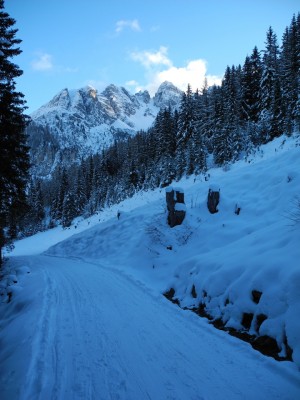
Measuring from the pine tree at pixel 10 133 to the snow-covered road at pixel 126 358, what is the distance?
8.01 metres

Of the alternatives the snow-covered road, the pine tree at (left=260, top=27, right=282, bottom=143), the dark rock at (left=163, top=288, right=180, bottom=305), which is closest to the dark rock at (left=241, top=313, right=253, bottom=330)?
the snow-covered road

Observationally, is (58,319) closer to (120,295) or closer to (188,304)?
→ (120,295)

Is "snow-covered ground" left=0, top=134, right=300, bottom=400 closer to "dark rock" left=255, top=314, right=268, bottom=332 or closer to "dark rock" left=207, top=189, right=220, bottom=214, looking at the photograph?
"dark rock" left=255, top=314, right=268, bottom=332

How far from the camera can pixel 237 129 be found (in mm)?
32094

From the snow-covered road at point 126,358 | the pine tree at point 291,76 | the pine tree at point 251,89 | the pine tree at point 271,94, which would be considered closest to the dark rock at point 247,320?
the snow-covered road at point 126,358

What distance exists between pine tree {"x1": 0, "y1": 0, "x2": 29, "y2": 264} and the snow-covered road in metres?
8.01

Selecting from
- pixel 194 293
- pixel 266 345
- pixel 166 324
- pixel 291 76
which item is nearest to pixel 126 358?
pixel 166 324

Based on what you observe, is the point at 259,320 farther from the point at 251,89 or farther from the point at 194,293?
the point at 251,89

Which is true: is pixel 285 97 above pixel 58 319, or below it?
above

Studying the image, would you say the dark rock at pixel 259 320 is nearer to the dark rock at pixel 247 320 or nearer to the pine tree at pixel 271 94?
the dark rock at pixel 247 320

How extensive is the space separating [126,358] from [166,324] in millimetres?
1722

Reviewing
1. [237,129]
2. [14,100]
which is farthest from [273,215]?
[237,129]

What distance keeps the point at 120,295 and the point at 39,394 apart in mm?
4786

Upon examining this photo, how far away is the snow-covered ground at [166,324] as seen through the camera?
4012 millimetres
